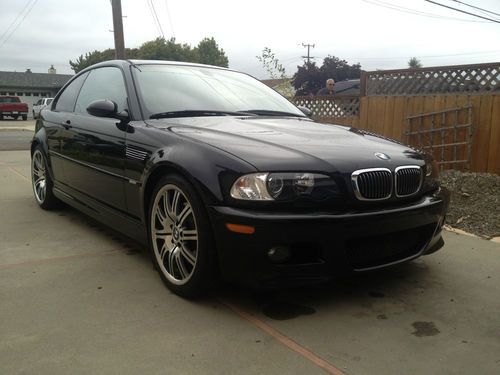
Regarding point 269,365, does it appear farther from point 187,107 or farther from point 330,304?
point 187,107

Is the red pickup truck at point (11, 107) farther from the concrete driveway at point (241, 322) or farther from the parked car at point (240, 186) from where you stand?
the concrete driveway at point (241, 322)

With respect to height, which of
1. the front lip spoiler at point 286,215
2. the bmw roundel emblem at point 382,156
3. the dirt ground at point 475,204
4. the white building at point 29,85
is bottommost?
the dirt ground at point 475,204

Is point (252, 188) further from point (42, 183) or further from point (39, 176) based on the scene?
point (39, 176)

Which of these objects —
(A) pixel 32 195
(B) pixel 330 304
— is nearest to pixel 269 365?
(B) pixel 330 304

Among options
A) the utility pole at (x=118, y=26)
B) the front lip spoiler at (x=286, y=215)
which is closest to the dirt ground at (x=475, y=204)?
the front lip spoiler at (x=286, y=215)

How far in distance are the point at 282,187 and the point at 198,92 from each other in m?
1.64

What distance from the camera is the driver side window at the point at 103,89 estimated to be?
3.90 meters

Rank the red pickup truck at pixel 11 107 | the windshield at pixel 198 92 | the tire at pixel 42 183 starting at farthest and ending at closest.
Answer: the red pickup truck at pixel 11 107 < the tire at pixel 42 183 < the windshield at pixel 198 92

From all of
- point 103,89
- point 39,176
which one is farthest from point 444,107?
point 39,176

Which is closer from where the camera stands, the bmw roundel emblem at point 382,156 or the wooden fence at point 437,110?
the bmw roundel emblem at point 382,156

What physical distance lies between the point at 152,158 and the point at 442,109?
590 cm

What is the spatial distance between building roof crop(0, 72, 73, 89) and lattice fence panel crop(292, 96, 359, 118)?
183 feet

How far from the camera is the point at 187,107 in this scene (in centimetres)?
371

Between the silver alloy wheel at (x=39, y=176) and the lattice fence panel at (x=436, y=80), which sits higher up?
the lattice fence panel at (x=436, y=80)
